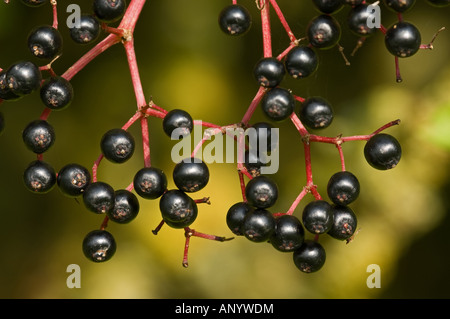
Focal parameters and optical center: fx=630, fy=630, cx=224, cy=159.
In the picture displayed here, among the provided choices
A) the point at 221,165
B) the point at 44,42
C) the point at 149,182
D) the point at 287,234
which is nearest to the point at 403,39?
the point at 287,234

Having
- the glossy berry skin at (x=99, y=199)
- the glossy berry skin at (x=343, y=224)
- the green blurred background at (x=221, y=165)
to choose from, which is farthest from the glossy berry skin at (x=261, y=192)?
the green blurred background at (x=221, y=165)

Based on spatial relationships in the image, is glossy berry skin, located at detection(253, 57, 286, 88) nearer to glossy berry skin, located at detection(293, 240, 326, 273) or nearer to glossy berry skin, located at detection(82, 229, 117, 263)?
glossy berry skin, located at detection(293, 240, 326, 273)

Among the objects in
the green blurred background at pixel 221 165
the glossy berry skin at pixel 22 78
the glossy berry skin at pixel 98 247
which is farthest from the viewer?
the green blurred background at pixel 221 165

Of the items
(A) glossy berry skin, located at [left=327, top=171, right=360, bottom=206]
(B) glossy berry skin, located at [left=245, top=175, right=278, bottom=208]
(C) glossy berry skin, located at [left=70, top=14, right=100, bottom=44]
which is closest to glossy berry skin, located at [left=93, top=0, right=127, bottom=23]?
(C) glossy berry skin, located at [left=70, top=14, right=100, bottom=44]

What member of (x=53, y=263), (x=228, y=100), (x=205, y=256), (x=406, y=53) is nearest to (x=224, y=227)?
(x=205, y=256)

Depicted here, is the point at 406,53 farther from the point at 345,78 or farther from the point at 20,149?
the point at 20,149

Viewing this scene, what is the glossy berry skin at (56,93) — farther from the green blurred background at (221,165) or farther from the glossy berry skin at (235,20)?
the green blurred background at (221,165)

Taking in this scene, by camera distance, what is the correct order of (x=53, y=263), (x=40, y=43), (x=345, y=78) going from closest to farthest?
(x=40, y=43)
(x=345, y=78)
(x=53, y=263)
